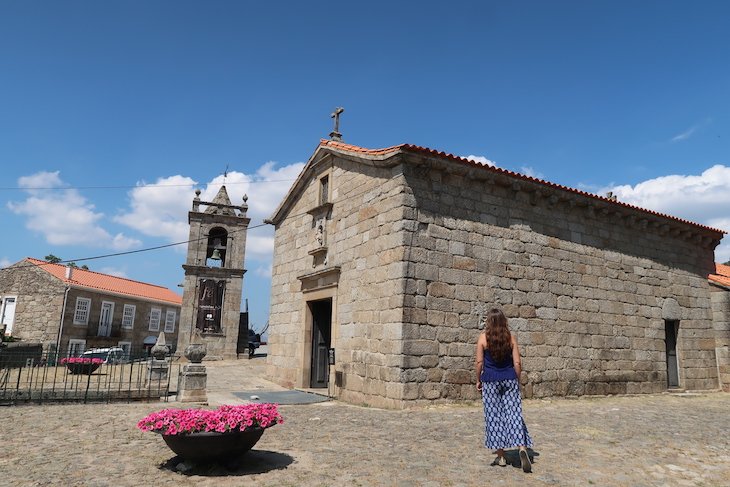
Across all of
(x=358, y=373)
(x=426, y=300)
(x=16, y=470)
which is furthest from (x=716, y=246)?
(x=16, y=470)

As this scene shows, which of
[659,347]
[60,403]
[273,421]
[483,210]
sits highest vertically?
[483,210]

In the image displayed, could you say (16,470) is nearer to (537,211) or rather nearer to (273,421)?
(273,421)

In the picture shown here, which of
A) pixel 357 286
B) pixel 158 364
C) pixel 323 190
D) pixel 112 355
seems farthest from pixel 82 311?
pixel 357 286

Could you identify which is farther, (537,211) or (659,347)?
(659,347)

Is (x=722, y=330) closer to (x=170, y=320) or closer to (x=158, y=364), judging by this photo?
(x=158, y=364)

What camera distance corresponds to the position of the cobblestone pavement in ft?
13.9

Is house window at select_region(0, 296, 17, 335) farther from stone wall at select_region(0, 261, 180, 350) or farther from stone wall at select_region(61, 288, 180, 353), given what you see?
stone wall at select_region(61, 288, 180, 353)

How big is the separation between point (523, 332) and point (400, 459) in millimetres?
5681

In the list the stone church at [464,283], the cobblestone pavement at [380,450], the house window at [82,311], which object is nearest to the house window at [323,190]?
the stone church at [464,283]

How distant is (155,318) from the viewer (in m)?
31.9

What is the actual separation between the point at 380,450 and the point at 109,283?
94.8ft

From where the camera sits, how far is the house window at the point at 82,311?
83.7 ft

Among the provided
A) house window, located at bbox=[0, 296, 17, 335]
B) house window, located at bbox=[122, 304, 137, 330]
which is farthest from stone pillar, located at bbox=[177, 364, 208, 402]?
house window, located at bbox=[122, 304, 137, 330]

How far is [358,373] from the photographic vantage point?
9297 mm
